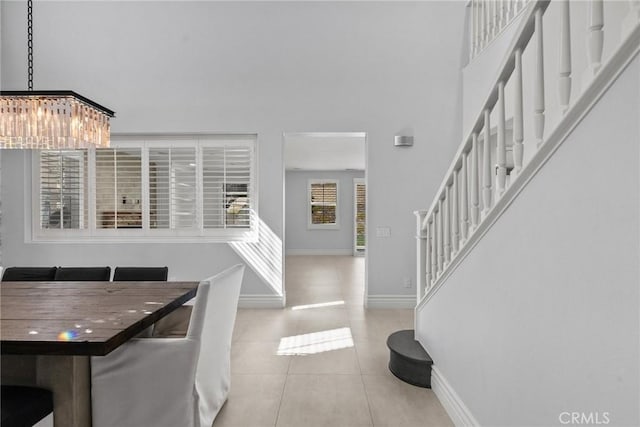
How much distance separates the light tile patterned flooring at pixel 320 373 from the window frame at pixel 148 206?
1127mm

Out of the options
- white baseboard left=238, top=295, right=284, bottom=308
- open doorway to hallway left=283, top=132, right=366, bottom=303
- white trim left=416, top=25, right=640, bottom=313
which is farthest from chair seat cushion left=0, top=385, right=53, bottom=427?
open doorway to hallway left=283, top=132, right=366, bottom=303

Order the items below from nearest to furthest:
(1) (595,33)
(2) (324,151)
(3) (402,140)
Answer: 1. (1) (595,33)
2. (3) (402,140)
3. (2) (324,151)

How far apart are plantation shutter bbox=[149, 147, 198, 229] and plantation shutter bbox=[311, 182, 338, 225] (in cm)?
548

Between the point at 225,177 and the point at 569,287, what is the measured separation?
3.93 metres

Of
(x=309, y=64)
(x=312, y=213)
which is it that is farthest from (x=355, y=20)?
(x=312, y=213)

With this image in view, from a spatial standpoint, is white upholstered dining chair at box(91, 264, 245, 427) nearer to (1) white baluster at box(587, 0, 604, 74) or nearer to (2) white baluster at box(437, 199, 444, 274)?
(2) white baluster at box(437, 199, 444, 274)

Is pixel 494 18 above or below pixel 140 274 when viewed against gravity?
above

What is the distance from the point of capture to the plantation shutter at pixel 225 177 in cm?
441

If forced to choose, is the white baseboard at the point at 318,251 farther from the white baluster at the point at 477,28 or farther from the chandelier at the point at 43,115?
the chandelier at the point at 43,115

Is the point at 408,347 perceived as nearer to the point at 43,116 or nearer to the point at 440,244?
the point at 440,244

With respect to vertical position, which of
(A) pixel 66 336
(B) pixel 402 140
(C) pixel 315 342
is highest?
(B) pixel 402 140

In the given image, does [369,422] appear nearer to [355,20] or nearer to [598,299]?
Result: [598,299]

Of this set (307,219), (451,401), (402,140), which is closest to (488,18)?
(402,140)

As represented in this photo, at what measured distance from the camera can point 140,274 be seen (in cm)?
288
